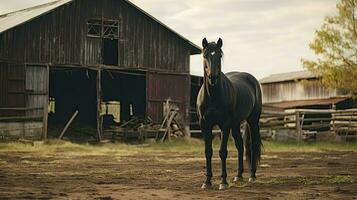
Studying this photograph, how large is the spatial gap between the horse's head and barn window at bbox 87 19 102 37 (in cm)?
1788

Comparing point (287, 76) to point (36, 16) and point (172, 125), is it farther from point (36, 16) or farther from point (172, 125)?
point (36, 16)

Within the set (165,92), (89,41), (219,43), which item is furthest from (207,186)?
(165,92)

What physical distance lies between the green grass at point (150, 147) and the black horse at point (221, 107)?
8.22m

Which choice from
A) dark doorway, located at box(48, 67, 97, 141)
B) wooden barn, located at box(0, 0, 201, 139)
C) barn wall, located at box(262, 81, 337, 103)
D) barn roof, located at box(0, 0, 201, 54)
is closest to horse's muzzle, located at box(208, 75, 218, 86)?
wooden barn, located at box(0, 0, 201, 139)

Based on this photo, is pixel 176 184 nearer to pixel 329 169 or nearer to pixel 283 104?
pixel 329 169

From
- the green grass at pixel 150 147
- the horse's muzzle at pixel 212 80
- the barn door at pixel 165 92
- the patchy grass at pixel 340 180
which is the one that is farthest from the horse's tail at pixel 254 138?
the barn door at pixel 165 92

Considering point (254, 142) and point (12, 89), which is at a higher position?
point (12, 89)

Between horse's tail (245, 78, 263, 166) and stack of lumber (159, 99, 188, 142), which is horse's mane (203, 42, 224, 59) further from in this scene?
stack of lumber (159, 99, 188, 142)

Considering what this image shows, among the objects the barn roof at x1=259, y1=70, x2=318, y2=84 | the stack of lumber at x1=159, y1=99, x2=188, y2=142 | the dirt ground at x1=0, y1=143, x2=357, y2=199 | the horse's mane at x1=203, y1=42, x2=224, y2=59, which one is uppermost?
the barn roof at x1=259, y1=70, x2=318, y2=84

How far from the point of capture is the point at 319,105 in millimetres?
42719

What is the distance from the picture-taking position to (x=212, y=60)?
26.2 feet

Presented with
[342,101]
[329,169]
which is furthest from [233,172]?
[342,101]

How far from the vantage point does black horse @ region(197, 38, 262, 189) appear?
809cm

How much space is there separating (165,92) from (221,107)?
63.2 ft
